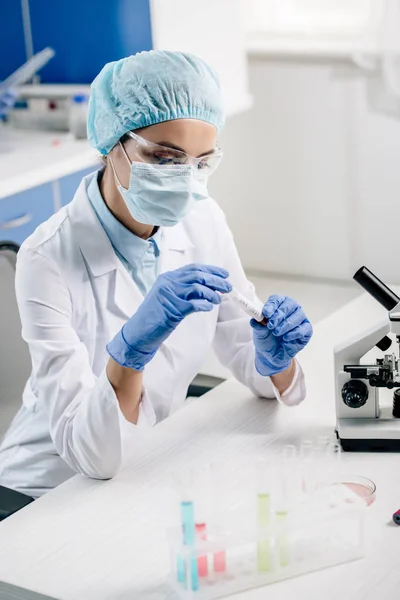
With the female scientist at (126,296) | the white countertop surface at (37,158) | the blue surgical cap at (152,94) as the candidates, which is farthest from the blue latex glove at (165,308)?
the white countertop surface at (37,158)

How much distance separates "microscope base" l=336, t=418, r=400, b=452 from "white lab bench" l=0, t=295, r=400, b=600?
0.6 inches

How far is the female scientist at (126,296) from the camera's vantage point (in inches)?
61.5

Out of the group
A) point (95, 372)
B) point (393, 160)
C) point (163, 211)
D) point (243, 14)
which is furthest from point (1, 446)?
point (243, 14)

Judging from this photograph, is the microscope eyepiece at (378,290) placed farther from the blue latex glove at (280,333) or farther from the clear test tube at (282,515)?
the clear test tube at (282,515)

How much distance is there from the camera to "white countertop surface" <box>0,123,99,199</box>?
121 inches

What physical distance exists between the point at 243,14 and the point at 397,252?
47.4 inches

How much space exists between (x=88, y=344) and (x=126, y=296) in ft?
0.36

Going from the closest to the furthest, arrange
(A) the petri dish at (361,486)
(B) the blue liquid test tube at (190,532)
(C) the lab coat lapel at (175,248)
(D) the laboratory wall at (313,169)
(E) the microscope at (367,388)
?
(B) the blue liquid test tube at (190,532) < (A) the petri dish at (361,486) < (E) the microscope at (367,388) < (C) the lab coat lapel at (175,248) < (D) the laboratory wall at (313,169)

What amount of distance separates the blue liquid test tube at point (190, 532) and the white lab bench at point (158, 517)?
0.15 ft

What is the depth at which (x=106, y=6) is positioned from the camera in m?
3.49

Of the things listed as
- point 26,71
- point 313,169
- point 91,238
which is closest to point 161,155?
point 91,238

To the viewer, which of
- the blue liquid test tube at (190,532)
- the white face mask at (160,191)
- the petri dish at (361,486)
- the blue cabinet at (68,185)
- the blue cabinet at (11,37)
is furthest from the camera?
the blue cabinet at (11,37)

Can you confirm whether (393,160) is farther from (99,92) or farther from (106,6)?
(99,92)

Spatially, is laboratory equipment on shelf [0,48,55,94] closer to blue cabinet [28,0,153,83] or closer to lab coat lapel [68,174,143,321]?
blue cabinet [28,0,153,83]
